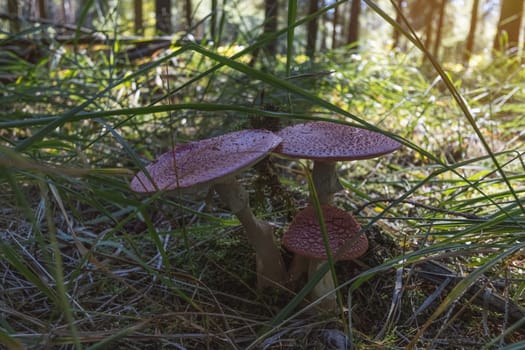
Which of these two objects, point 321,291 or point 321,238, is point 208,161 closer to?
point 321,238

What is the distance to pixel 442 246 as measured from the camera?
135 centimetres

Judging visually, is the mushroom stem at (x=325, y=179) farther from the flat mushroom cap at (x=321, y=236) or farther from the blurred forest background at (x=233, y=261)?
the blurred forest background at (x=233, y=261)

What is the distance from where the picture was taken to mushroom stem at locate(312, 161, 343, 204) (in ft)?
5.14

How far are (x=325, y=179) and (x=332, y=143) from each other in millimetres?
228

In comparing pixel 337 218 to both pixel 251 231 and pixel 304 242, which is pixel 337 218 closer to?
pixel 304 242

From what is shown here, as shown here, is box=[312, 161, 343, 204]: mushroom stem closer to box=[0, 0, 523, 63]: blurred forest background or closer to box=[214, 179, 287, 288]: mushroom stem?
box=[214, 179, 287, 288]: mushroom stem

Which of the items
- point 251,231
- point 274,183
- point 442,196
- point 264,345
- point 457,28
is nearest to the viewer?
point 264,345

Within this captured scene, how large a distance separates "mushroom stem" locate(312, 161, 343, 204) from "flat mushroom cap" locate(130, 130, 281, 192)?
12.0 inches

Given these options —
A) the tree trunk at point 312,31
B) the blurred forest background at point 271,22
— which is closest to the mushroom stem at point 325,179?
the blurred forest background at point 271,22

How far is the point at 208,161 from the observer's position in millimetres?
1240

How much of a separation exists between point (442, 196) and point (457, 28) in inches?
834

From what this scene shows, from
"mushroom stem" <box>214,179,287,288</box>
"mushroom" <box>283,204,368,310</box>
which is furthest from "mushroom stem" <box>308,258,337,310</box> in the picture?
"mushroom stem" <box>214,179,287,288</box>

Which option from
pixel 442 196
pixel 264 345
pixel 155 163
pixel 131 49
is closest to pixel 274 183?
pixel 155 163

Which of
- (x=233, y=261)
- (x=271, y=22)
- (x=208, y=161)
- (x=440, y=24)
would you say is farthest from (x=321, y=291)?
(x=440, y=24)
